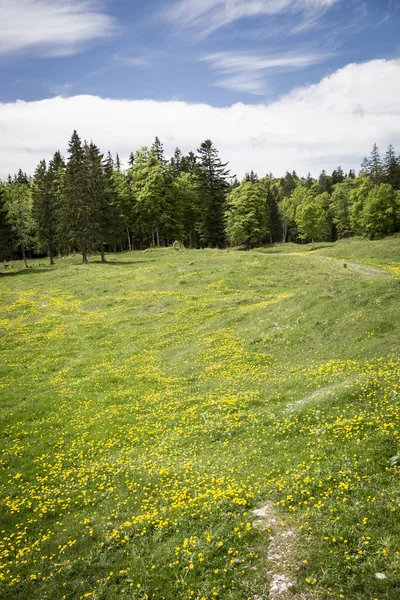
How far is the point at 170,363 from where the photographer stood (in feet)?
84.2

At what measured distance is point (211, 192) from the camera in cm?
8650

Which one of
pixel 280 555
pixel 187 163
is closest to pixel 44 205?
pixel 187 163

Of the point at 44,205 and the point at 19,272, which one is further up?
the point at 44,205

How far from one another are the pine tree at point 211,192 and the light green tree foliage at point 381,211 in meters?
34.6

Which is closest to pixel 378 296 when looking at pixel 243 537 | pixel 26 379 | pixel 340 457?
pixel 340 457

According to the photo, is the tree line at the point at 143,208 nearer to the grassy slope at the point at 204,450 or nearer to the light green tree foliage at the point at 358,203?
the light green tree foliage at the point at 358,203

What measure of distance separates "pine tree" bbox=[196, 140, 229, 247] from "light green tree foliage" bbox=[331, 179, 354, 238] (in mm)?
45999

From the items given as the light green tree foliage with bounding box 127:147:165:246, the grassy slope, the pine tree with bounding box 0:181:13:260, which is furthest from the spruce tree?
the grassy slope

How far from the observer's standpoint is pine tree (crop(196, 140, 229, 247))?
86.0 metres

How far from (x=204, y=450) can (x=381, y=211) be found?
88.7m

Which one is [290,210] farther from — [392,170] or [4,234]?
[4,234]

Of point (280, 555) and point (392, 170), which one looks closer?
point (280, 555)

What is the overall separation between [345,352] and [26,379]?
835 inches

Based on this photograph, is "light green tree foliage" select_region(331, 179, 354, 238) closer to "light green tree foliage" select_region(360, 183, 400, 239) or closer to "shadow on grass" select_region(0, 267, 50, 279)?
"light green tree foliage" select_region(360, 183, 400, 239)
